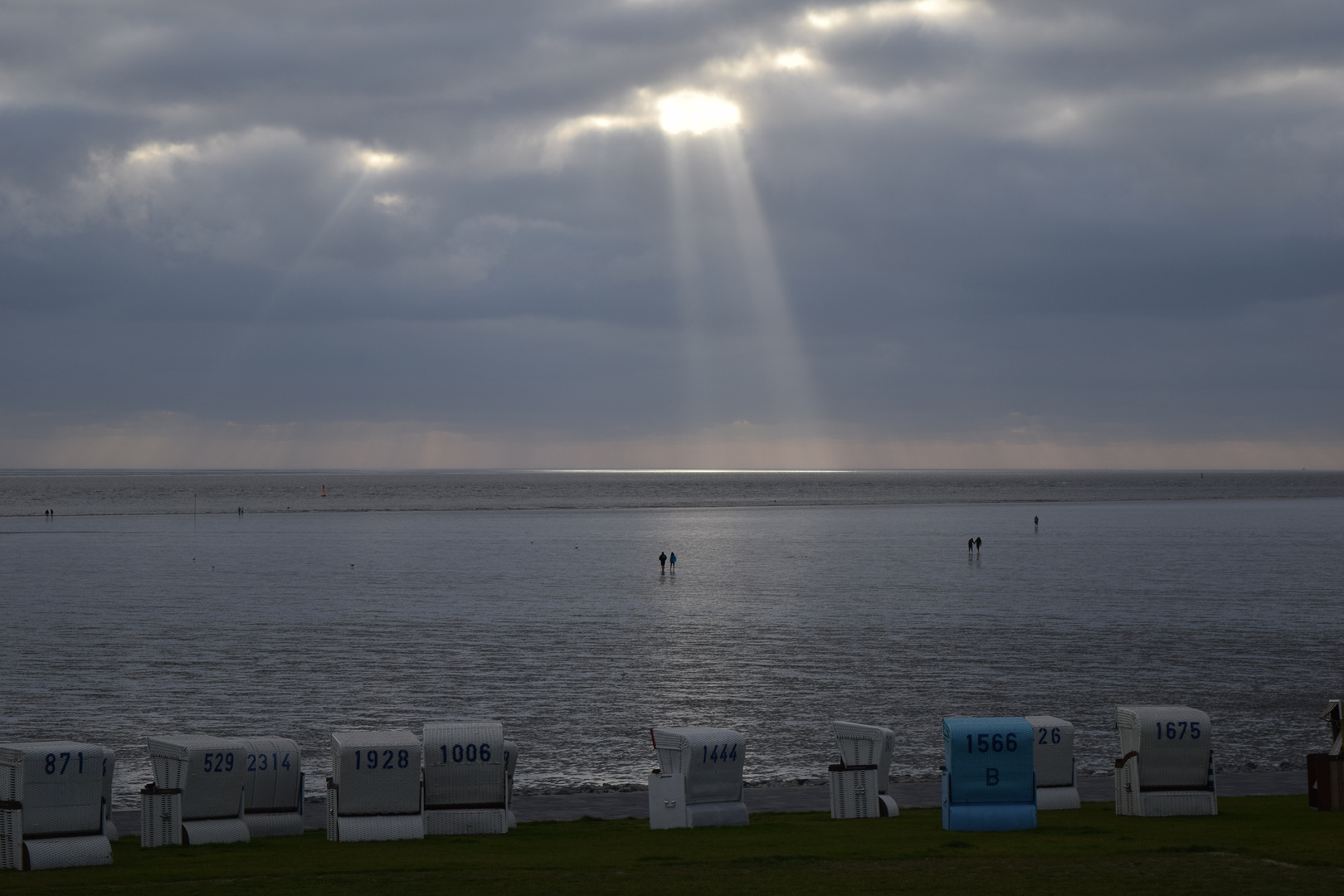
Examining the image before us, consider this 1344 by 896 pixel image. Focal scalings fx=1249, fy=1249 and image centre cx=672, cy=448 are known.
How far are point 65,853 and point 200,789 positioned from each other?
208 cm

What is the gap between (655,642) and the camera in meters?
47.4

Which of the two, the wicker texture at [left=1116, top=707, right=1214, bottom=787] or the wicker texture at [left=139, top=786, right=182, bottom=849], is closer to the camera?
the wicker texture at [left=139, top=786, right=182, bottom=849]

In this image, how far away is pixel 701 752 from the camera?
1891 centimetres

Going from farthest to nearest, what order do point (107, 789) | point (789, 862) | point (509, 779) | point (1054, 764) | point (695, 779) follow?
point (1054, 764) → point (509, 779) → point (695, 779) → point (107, 789) → point (789, 862)

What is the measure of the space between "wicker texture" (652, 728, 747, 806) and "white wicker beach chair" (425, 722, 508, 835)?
248 cm

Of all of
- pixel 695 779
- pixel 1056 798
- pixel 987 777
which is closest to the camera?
pixel 987 777

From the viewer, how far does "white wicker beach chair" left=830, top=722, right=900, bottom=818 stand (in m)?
20.0

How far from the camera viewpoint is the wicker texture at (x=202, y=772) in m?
17.6

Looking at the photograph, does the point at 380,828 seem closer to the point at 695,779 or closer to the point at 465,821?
the point at 465,821

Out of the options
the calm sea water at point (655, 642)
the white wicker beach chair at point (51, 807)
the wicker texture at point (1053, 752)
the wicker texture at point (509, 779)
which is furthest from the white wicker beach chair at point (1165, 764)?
the white wicker beach chair at point (51, 807)

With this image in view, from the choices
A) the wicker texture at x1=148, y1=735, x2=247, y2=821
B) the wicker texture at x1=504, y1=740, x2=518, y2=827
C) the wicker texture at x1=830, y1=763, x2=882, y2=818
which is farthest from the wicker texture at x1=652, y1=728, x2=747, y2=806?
the wicker texture at x1=148, y1=735, x2=247, y2=821

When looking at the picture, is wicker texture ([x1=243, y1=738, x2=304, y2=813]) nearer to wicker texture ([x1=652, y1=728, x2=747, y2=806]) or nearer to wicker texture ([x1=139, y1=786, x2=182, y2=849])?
wicker texture ([x1=139, y1=786, x2=182, y2=849])

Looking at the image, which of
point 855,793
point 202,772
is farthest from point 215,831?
point 855,793

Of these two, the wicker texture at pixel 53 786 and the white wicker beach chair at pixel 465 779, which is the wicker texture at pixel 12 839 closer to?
the wicker texture at pixel 53 786
